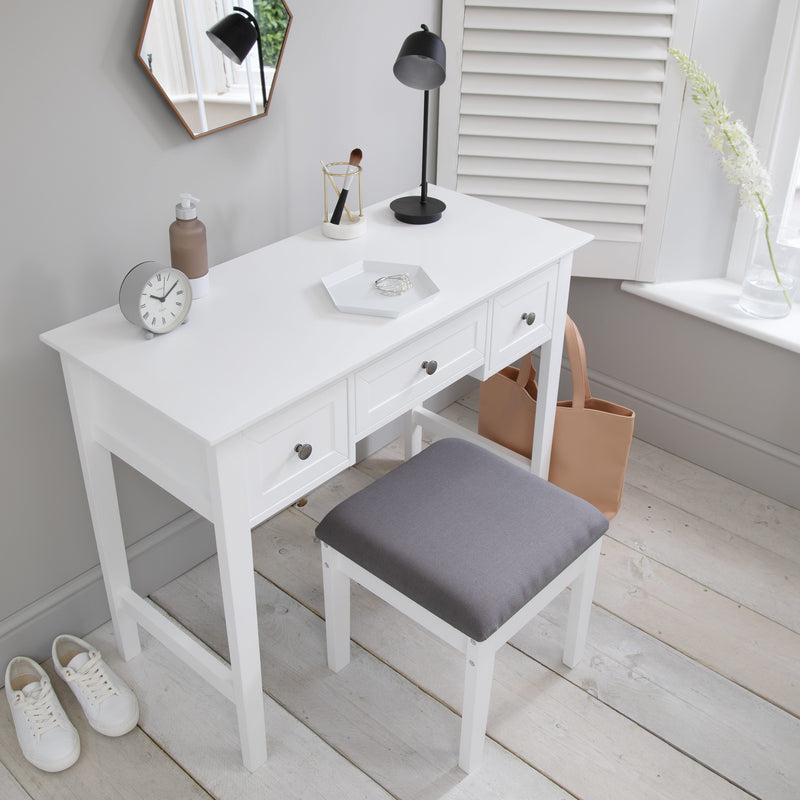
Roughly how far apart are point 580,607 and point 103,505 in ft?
3.09

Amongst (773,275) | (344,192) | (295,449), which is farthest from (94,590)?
(773,275)

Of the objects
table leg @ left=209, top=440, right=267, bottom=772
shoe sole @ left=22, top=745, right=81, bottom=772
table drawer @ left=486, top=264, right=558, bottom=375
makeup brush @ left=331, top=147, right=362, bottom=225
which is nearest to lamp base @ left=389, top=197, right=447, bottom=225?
makeup brush @ left=331, top=147, right=362, bottom=225

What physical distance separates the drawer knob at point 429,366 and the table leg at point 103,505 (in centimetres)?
58

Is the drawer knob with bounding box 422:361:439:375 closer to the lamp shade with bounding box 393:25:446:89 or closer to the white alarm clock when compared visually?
the white alarm clock

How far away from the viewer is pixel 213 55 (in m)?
1.72

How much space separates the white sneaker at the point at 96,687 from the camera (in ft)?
5.88

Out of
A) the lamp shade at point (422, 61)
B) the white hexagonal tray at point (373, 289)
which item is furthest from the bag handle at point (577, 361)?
the lamp shade at point (422, 61)

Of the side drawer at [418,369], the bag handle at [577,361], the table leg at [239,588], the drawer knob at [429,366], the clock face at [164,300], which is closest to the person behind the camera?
the table leg at [239,588]

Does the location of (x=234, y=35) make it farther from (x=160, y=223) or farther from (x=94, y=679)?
(x=94, y=679)

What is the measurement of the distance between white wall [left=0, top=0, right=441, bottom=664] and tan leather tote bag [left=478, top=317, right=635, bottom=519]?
22.5 inches

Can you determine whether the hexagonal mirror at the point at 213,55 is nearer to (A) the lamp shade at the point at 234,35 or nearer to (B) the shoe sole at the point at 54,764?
(A) the lamp shade at the point at 234,35

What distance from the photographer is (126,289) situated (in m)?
1.50

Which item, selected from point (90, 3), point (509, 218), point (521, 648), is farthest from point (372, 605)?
point (90, 3)

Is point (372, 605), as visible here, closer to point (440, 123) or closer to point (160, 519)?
point (160, 519)
